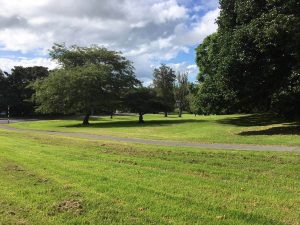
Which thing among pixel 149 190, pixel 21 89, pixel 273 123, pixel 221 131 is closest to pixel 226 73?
pixel 221 131

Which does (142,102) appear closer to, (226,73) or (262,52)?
(226,73)

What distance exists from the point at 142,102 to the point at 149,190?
39.1 metres

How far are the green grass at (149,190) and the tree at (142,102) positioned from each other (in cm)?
3391

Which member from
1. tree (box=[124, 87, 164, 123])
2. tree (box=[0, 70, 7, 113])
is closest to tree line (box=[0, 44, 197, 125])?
tree (box=[124, 87, 164, 123])

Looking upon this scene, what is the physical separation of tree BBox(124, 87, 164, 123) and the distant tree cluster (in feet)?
69.8

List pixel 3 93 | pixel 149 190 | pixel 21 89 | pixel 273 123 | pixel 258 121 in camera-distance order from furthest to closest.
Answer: pixel 21 89
pixel 3 93
pixel 258 121
pixel 273 123
pixel 149 190

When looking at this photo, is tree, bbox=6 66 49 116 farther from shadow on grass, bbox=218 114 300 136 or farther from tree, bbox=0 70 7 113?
shadow on grass, bbox=218 114 300 136

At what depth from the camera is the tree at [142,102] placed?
46906 millimetres

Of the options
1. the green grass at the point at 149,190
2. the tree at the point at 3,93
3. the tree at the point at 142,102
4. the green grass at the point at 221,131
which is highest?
the tree at the point at 3,93

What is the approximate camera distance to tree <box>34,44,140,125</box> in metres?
45.7

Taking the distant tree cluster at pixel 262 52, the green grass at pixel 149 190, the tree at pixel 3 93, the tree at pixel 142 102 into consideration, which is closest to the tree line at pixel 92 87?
the tree at pixel 142 102

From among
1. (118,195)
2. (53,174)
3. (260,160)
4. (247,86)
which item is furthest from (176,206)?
(247,86)

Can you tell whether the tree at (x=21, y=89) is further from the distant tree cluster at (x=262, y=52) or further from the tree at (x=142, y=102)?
the distant tree cluster at (x=262, y=52)

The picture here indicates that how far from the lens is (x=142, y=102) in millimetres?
46938
